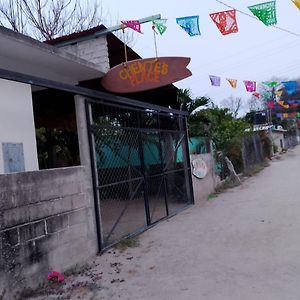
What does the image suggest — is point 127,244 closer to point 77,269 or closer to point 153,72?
point 77,269

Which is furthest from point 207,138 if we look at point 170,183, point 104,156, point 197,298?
point 197,298

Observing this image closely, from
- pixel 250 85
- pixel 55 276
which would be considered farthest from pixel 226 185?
pixel 55 276

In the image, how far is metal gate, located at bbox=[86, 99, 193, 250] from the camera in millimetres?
7289

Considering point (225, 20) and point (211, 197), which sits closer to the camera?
point (225, 20)

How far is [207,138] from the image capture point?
1428 centimetres

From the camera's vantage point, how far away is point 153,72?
297 inches

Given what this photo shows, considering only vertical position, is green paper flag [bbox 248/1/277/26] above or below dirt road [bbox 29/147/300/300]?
above

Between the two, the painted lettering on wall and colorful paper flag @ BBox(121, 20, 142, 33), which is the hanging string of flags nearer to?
colorful paper flag @ BBox(121, 20, 142, 33)

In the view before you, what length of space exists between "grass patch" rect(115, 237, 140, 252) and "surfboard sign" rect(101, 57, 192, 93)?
2756mm

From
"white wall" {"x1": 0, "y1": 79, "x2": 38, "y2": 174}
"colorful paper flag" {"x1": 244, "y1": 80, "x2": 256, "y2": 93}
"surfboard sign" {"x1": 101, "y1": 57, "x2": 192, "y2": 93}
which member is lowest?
"white wall" {"x1": 0, "y1": 79, "x2": 38, "y2": 174}

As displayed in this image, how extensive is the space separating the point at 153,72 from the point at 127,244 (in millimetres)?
3114

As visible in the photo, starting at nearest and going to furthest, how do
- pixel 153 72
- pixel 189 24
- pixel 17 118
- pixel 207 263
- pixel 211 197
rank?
pixel 207 263
pixel 17 118
pixel 153 72
pixel 189 24
pixel 211 197

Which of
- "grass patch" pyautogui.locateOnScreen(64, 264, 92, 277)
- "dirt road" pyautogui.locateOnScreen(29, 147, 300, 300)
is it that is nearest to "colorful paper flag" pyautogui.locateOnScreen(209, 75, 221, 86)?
"dirt road" pyautogui.locateOnScreen(29, 147, 300, 300)

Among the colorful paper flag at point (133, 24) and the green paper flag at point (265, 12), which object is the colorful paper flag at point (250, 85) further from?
the colorful paper flag at point (133, 24)
